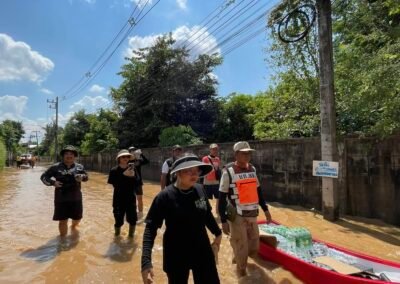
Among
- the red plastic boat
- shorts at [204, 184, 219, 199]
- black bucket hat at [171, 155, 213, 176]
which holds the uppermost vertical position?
black bucket hat at [171, 155, 213, 176]

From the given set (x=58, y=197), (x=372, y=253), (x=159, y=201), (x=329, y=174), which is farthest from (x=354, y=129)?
(x=159, y=201)

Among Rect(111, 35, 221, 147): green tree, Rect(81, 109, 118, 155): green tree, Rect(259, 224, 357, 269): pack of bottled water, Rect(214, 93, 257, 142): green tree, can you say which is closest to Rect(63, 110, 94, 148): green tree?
Rect(81, 109, 118, 155): green tree

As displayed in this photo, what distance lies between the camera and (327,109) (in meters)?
9.23

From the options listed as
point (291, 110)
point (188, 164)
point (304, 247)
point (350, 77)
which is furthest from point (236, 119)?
point (188, 164)

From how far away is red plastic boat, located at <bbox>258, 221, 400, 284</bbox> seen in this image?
4333mm

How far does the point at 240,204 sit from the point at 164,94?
2029cm

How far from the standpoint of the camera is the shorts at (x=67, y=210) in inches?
292

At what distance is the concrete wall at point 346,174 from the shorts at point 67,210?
6247 millimetres

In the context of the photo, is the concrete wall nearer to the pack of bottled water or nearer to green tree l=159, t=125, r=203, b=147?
the pack of bottled water

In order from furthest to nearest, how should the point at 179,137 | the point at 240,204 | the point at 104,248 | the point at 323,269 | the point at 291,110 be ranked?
the point at 179,137
the point at 291,110
the point at 104,248
the point at 240,204
the point at 323,269

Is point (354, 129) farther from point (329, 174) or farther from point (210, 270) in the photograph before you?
point (210, 270)

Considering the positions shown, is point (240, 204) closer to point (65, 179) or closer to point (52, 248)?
point (65, 179)

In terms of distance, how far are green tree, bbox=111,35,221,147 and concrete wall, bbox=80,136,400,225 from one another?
10.8m

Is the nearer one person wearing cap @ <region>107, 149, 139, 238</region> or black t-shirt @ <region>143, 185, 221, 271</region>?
black t-shirt @ <region>143, 185, 221, 271</region>
